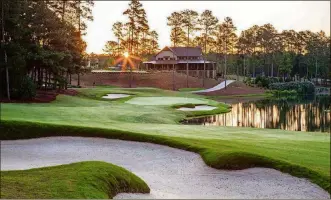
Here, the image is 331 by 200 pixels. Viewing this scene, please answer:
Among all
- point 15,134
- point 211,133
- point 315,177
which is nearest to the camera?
point 315,177

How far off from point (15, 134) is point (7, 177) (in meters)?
9.79

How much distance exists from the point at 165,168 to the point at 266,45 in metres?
97.1

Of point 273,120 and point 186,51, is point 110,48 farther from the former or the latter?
point 273,120

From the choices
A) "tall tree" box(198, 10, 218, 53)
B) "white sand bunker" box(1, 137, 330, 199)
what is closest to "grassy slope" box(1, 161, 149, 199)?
"white sand bunker" box(1, 137, 330, 199)

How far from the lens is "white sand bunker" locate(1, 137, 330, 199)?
1169 cm

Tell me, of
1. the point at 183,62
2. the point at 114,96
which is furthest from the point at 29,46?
the point at 183,62

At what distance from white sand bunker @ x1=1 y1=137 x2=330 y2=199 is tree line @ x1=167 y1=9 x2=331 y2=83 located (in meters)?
65.9

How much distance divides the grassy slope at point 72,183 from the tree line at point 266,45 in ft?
236

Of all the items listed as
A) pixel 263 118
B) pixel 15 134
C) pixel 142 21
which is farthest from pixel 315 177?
pixel 142 21

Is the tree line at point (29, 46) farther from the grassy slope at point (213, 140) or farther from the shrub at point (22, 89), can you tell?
the grassy slope at point (213, 140)

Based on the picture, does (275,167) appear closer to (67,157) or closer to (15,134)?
(67,157)

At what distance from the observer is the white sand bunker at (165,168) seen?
11.7 metres

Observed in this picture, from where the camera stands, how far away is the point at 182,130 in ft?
77.3

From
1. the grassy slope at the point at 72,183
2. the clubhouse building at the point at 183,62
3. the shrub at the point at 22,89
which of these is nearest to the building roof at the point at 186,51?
the clubhouse building at the point at 183,62
